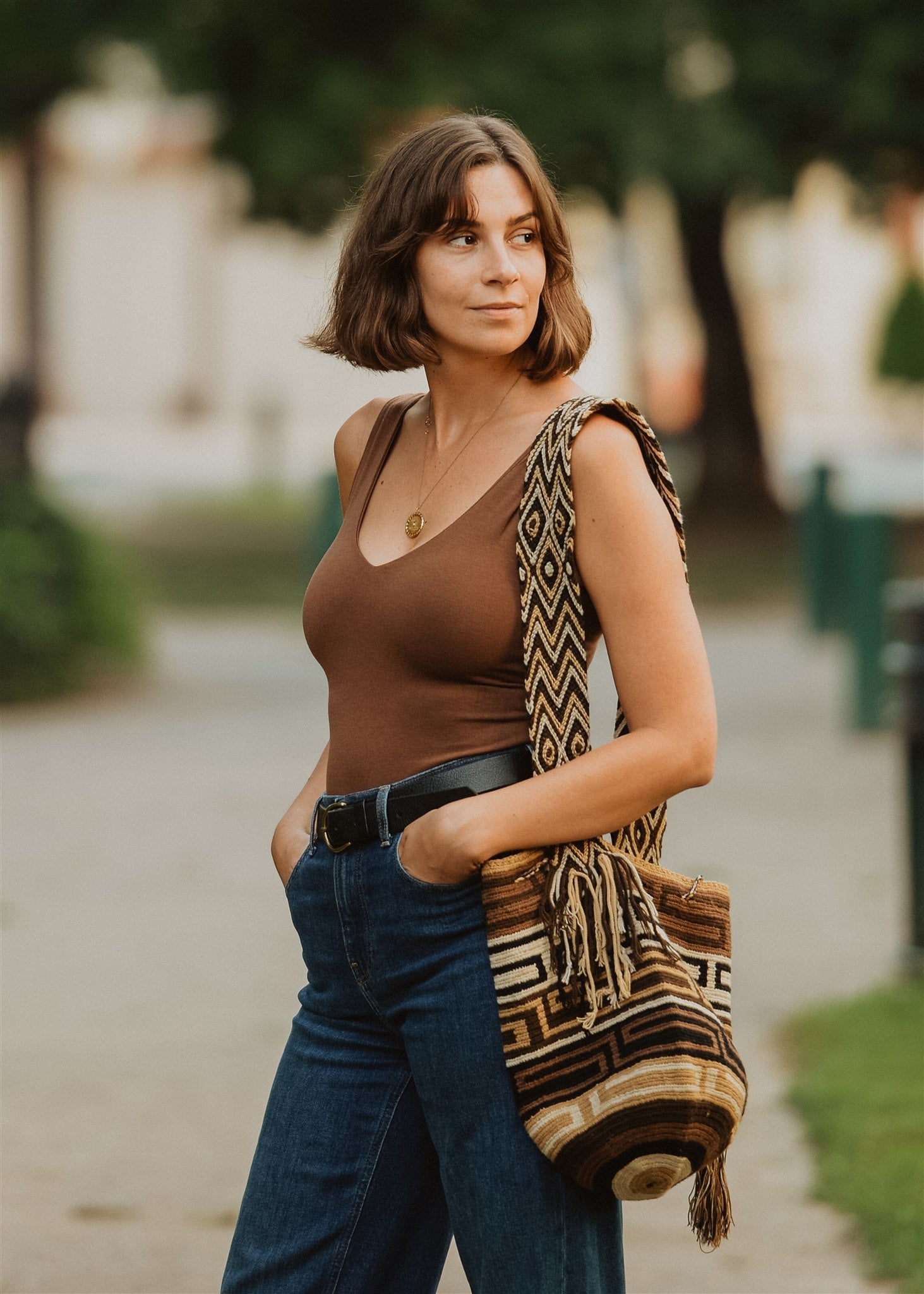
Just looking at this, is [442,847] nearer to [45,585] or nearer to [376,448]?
[376,448]

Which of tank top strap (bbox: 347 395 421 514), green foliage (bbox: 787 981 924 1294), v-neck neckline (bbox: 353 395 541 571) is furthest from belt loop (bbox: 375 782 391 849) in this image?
green foliage (bbox: 787 981 924 1294)

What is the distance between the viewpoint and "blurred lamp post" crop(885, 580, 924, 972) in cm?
541

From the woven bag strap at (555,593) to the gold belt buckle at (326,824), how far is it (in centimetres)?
24

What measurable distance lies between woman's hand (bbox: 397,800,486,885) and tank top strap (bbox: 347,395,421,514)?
0.46 meters

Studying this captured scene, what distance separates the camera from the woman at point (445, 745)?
2.16 meters

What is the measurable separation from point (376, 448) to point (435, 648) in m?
0.41

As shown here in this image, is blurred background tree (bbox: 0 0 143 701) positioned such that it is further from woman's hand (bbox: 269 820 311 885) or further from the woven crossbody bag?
the woven crossbody bag

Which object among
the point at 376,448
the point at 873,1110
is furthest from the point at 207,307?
the point at 376,448

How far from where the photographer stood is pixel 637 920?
7.15 feet

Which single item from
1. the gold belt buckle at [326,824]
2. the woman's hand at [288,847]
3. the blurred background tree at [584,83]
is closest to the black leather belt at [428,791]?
the gold belt buckle at [326,824]

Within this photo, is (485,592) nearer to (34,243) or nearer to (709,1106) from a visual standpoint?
(709,1106)

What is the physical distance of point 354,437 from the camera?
266cm

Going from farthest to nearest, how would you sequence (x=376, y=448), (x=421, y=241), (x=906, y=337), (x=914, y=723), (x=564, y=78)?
1. (x=906, y=337)
2. (x=564, y=78)
3. (x=914, y=723)
4. (x=376, y=448)
5. (x=421, y=241)

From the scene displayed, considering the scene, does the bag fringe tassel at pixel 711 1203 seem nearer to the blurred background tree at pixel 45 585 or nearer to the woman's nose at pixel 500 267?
the woman's nose at pixel 500 267
